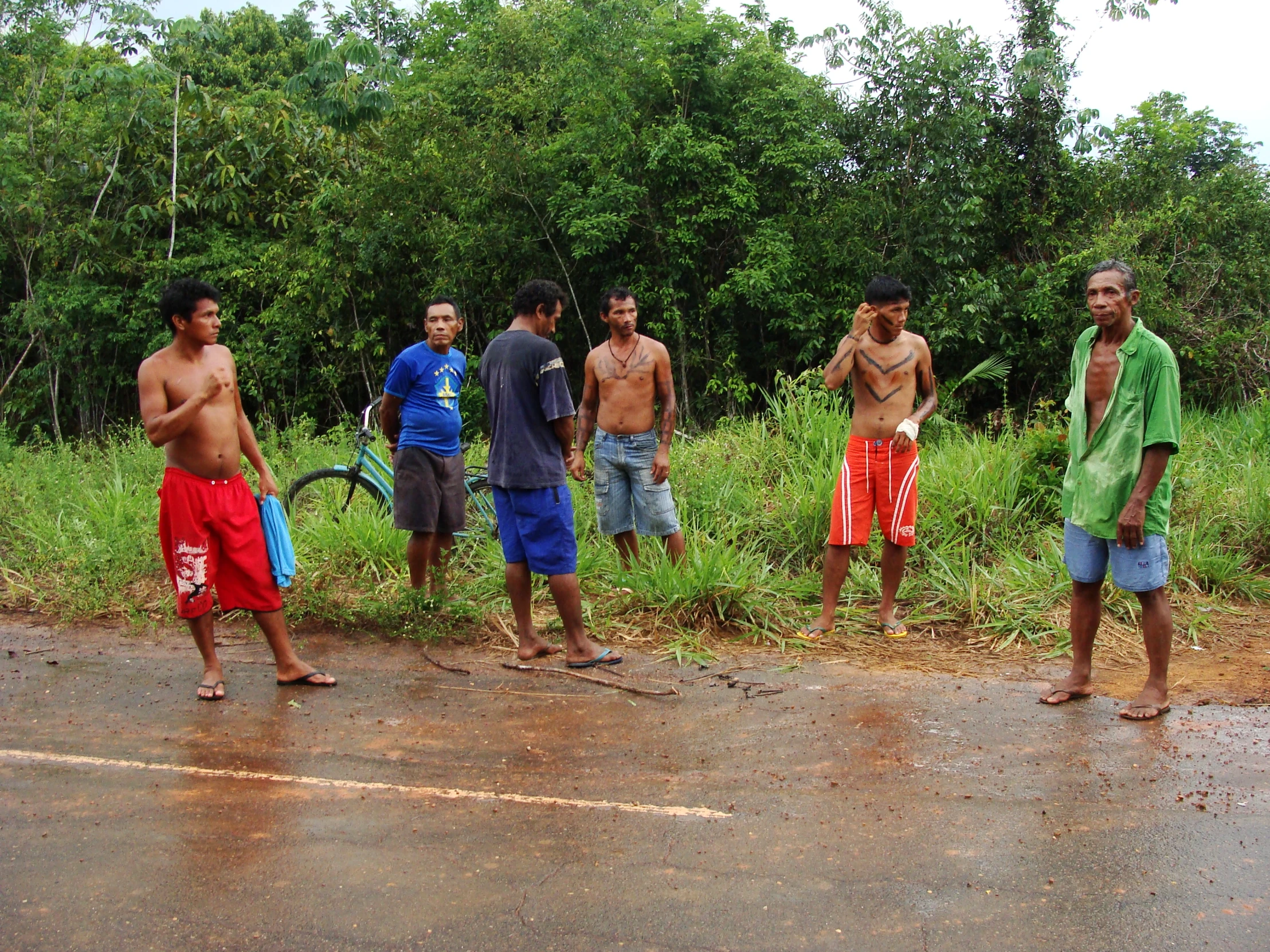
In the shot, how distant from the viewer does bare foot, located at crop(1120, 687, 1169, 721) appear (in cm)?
433

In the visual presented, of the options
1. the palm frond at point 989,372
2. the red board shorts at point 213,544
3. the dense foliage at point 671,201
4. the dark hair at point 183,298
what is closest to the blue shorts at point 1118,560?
the red board shorts at point 213,544

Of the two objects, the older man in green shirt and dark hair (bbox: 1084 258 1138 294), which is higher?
dark hair (bbox: 1084 258 1138 294)

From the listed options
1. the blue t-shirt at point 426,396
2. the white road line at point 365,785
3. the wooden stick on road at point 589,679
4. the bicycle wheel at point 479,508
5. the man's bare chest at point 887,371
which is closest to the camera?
the white road line at point 365,785

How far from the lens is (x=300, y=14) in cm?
2339

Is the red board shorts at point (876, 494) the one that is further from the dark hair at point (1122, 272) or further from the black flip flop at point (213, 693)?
the black flip flop at point (213, 693)

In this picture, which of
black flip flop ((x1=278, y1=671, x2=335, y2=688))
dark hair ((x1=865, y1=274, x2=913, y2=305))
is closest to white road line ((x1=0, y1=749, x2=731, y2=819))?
black flip flop ((x1=278, y1=671, x2=335, y2=688))

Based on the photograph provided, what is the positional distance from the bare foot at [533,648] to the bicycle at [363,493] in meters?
1.71

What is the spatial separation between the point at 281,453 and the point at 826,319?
5.83m

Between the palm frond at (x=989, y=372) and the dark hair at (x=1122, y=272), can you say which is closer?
the dark hair at (x=1122, y=272)

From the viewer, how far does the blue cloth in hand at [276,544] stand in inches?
195

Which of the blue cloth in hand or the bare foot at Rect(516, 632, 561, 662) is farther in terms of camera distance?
the bare foot at Rect(516, 632, 561, 662)

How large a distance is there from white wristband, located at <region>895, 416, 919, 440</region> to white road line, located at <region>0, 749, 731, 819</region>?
2618mm

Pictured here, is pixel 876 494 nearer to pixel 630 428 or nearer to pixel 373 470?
pixel 630 428

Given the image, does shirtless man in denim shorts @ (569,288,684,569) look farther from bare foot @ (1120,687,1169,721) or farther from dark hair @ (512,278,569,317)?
bare foot @ (1120,687,1169,721)
